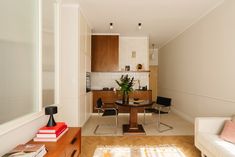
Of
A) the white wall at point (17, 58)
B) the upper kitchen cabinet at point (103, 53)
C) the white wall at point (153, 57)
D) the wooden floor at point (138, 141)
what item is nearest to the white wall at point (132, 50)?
the upper kitchen cabinet at point (103, 53)

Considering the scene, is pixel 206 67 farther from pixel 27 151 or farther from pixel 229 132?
pixel 27 151

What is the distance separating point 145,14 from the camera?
14.1 ft

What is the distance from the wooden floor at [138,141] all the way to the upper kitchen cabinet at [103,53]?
9.69 ft

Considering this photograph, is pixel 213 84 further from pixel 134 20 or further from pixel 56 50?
pixel 56 50

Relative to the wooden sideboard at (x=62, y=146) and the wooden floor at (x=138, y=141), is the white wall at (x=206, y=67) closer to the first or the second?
the wooden floor at (x=138, y=141)

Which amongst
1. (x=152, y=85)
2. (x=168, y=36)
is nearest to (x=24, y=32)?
(x=168, y=36)

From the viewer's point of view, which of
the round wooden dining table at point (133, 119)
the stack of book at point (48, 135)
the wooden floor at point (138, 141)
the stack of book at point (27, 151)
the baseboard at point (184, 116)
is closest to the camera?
the stack of book at point (27, 151)

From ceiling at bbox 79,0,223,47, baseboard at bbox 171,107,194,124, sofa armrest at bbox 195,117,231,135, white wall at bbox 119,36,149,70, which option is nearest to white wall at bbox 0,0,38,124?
ceiling at bbox 79,0,223,47

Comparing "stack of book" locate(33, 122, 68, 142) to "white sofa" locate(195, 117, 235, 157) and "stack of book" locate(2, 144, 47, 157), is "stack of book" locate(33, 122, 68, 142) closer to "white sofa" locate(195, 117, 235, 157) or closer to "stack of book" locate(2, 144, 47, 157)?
"stack of book" locate(2, 144, 47, 157)

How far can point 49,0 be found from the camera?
8.16 feet

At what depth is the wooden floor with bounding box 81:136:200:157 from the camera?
10.2 ft

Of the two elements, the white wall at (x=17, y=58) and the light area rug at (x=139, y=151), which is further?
the light area rug at (x=139, y=151)

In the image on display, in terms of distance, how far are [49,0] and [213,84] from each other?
142 inches

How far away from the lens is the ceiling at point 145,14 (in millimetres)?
3646
